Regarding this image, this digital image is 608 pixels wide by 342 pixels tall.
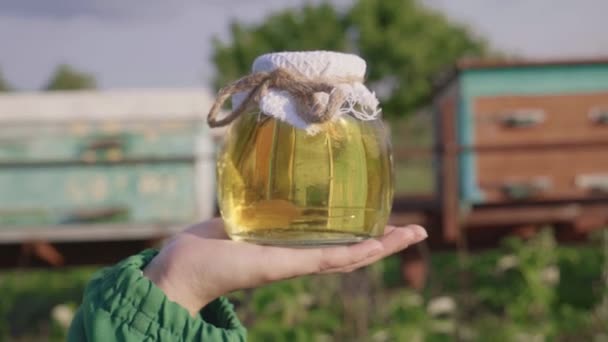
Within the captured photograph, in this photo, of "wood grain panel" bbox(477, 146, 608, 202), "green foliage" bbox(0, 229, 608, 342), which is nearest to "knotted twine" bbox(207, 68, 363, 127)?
"green foliage" bbox(0, 229, 608, 342)

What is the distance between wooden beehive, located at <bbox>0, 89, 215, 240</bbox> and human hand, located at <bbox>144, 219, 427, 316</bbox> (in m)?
5.41

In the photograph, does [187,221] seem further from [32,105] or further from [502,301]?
[502,301]

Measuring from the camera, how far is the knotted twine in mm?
1252

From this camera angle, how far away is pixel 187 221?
266 inches

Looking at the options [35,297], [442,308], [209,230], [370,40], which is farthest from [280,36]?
[209,230]

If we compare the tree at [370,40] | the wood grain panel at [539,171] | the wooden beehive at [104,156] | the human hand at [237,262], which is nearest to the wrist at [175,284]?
the human hand at [237,262]

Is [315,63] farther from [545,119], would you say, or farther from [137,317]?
[545,119]

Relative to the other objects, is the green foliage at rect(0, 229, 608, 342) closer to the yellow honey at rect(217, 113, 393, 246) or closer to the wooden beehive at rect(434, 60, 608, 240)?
the wooden beehive at rect(434, 60, 608, 240)

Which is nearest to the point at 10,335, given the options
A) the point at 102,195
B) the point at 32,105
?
the point at 102,195

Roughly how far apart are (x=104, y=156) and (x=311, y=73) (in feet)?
19.1

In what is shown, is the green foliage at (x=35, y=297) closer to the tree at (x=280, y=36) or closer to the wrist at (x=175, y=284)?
the wrist at (x=175, y=284)

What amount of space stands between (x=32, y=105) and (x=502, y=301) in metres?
3.93

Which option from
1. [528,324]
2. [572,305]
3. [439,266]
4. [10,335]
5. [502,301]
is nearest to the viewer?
[528,324]

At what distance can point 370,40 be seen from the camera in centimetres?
3734
